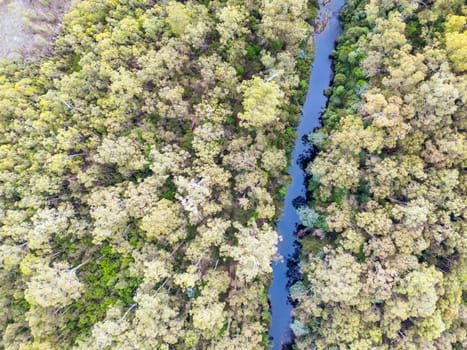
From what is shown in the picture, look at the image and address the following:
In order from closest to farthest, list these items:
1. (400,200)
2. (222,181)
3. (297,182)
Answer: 1. (400,200)
2. (222,181)
3. (297,182)

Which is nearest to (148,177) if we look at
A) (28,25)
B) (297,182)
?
(297,182)

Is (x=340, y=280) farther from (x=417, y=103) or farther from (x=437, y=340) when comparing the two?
(x=417, y=103)

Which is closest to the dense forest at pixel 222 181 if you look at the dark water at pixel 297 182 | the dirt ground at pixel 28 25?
the dark water at pixel 297 182

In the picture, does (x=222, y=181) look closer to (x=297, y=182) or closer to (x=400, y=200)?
(x=297, y=182)

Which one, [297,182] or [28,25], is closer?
[28,25]

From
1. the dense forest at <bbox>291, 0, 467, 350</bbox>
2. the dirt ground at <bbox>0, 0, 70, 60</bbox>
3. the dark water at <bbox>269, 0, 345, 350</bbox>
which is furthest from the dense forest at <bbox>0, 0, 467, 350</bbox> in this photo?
the dirt ground at <bbox>0, 0, 70, 60</bbox>

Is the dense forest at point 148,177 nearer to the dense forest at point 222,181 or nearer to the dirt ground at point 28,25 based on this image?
the dense forest at point 222,181

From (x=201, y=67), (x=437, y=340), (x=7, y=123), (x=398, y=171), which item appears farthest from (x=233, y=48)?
(x=437, y=340)
